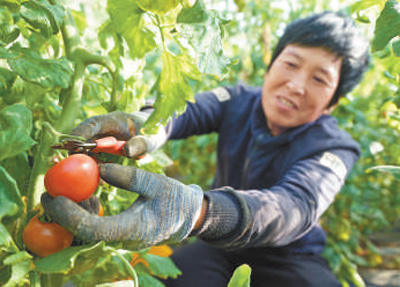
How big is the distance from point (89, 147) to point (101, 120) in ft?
0.40

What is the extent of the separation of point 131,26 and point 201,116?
0.96 m

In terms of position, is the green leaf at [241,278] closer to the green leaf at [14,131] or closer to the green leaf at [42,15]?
the green leaf at [14,131]

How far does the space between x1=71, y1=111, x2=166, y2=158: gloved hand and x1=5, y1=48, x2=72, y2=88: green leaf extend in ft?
0.41

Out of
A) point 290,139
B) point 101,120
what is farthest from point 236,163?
point 101,120

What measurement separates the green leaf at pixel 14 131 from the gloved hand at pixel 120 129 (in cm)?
12

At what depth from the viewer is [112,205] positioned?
3.32ft

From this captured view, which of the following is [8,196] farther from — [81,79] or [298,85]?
[298,85]

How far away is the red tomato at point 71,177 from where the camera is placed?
0.68 m

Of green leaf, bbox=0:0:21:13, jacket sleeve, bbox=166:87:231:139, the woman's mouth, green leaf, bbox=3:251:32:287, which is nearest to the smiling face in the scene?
the woman's mouth

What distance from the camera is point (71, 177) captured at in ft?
2.24

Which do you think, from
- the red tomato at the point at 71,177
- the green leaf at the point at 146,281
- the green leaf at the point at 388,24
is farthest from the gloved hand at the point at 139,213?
the green leaf at the point at 388,24

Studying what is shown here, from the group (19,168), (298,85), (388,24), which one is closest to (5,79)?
(19,168)

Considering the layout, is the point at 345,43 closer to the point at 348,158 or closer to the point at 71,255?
the point at 348,158

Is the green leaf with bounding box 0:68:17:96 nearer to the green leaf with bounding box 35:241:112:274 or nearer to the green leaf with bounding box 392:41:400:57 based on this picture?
the green leaf with bounding box 35:241:112:274
